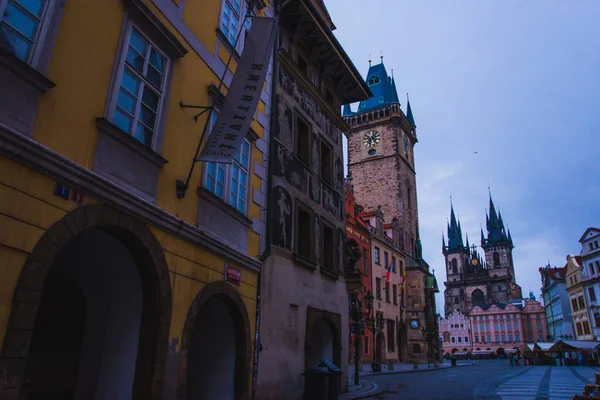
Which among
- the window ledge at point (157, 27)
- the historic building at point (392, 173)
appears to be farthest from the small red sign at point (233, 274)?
the historic building at point (392, 173)

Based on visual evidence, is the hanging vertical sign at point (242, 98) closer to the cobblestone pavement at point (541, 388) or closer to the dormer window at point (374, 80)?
the cobblestone pavement at point (541, 388)

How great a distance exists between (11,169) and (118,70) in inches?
93.9

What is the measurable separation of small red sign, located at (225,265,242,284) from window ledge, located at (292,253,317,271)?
3.22 metres

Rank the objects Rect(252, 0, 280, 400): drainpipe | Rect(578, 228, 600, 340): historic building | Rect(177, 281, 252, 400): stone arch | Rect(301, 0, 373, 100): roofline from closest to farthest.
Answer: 1. Rect(177, 281, 252, 400): stone arch
2. Rect(252, 0, 280, 400): drainpipe
3. Rect(301, 0, 373, 100): roofline
4. Rect(578, 228, 600, 340): historic building

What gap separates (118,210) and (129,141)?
1.04 metres

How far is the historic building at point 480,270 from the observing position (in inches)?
5153

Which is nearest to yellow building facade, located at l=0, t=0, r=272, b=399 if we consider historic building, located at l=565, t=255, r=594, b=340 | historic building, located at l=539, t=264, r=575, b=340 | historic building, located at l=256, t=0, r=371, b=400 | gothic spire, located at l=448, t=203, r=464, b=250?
historic building, located at l=256, t=0, r=371, b=400

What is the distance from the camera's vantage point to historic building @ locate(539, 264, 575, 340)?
2972 inches

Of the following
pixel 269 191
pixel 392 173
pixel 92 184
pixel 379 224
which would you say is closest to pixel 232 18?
pixel 269 191

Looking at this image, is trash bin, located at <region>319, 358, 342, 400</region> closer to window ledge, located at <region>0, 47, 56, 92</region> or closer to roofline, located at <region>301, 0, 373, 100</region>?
window ledge, located at <region>0, 47, 56, 92</region>

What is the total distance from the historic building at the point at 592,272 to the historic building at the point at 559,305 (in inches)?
565

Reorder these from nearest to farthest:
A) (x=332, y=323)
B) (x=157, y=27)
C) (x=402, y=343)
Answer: (x=157, y=27), (x=332, y=323), (x=402, y=343)

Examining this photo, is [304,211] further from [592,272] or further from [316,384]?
[592,272]

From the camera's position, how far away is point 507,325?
11825 centimetres
